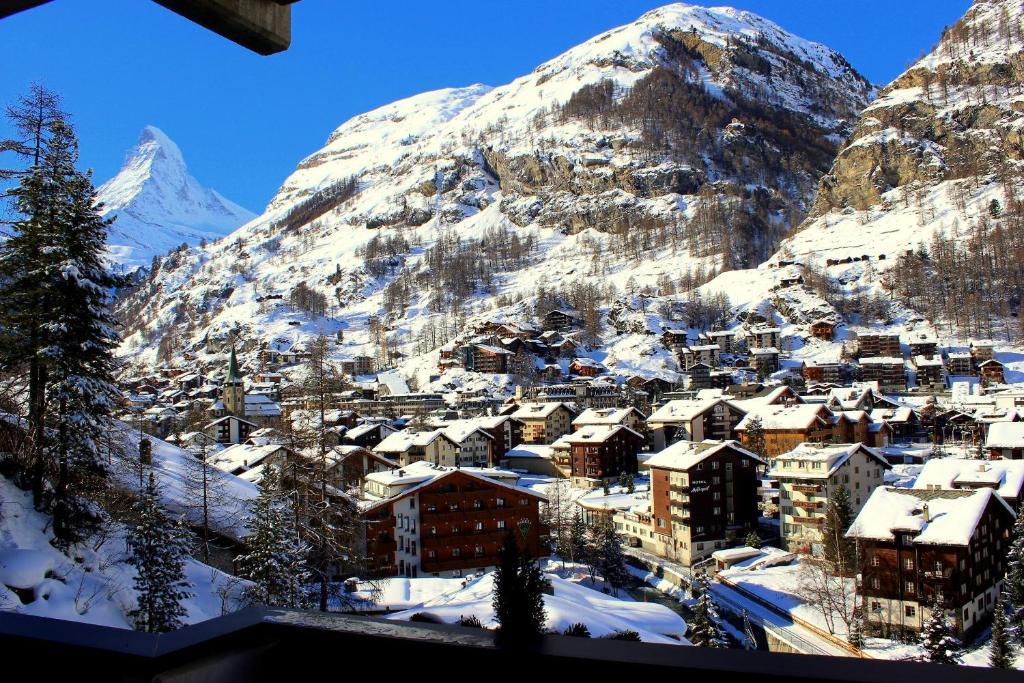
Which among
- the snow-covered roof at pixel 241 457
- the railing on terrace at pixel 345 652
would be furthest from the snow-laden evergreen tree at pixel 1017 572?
the snow-covered roof at pixel 241 457

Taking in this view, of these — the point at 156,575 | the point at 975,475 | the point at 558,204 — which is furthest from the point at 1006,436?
the point at 558,204

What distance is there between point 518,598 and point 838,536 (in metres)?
23.1

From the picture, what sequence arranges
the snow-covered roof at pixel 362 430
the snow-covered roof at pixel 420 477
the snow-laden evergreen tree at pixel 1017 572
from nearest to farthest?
the snow-laden evergreen tree at pixel 1017 572, the snow-covered roof at pixel 420 477, the snow-covered roof at pixel 362 430

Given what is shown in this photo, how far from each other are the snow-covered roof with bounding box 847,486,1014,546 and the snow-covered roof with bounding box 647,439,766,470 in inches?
290

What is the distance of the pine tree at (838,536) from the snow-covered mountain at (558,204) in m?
46.0

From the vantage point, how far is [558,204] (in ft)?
405

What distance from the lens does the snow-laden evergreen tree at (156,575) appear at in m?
9.48

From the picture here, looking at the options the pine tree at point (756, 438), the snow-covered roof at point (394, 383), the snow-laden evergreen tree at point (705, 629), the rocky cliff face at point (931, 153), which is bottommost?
the snow-laden evergreen tree at point (705, 629)

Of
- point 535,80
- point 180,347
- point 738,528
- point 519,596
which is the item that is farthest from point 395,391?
point 535,80

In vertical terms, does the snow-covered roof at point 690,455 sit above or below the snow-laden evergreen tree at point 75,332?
below

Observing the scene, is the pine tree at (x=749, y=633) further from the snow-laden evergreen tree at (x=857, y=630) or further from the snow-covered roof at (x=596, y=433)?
the snow-covered roof at (x=596, y=433)

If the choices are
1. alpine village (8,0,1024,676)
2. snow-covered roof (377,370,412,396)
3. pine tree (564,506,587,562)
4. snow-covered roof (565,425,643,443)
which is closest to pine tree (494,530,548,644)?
alpine village (8,0,1024,676)

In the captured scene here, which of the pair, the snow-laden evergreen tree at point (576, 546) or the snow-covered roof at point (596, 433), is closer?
the snow-laden evergreen tree at point (576, 546)

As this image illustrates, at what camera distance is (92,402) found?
35.0 ft
